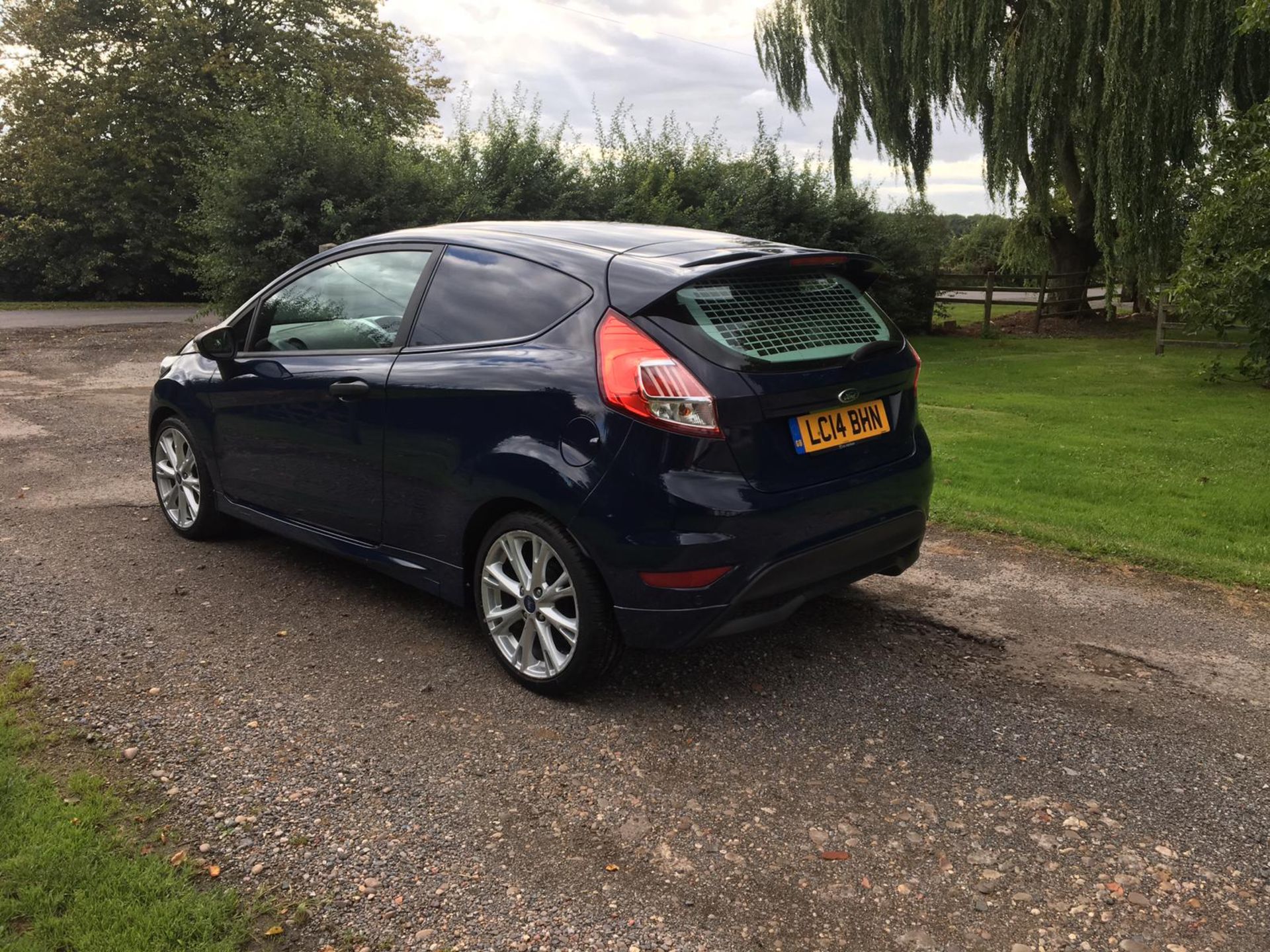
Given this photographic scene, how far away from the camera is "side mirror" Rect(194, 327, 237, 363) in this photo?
16.5 feet

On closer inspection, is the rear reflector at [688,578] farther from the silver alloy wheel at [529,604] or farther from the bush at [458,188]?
the bush at [458,188]

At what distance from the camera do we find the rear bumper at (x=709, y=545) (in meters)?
3.28

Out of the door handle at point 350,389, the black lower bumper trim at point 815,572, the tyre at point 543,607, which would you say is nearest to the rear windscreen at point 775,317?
the black lower bumper trim at point 815,572

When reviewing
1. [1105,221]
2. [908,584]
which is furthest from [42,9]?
[908,584]

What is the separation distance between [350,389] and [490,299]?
0.77 metres

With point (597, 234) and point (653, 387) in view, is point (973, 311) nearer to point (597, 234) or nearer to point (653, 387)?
point (597, 234)

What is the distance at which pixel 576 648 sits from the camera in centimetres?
354

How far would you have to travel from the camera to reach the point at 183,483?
557cm

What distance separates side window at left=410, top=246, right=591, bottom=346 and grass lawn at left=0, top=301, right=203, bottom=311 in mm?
22796

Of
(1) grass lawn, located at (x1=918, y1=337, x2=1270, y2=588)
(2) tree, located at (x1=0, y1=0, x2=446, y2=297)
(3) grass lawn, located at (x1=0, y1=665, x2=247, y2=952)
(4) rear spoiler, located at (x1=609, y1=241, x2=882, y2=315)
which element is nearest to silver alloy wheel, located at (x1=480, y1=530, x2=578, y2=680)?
(4) rear spoiler, located at (x1=609, y1=241, x2=882, y2=315)

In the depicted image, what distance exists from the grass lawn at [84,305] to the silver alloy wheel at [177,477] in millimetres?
20624

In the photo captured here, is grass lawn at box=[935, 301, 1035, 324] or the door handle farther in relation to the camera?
grass lawn at box=[935, 301, 1035, 324]

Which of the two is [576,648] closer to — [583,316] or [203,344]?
[583,316]

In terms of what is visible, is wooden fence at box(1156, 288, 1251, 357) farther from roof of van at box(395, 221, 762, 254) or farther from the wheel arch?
the wheel arch
